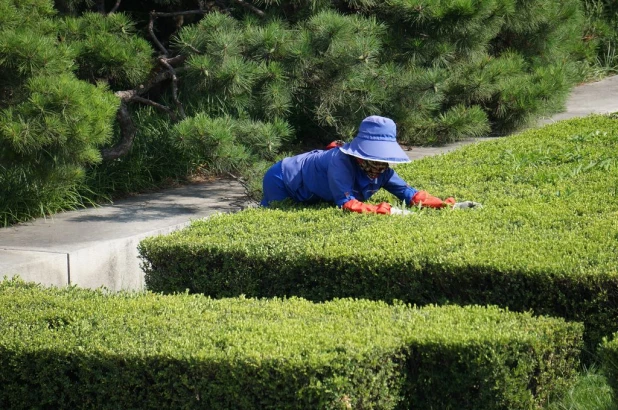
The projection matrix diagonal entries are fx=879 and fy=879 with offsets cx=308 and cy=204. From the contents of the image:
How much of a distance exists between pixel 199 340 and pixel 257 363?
0.36 m

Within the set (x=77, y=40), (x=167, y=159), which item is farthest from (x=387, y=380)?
(x=167, y=159)

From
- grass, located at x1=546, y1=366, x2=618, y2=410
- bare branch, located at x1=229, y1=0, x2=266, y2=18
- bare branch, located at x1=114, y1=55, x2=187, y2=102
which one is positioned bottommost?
grass, located at x1=546, y1=366, x2=618, y2=410

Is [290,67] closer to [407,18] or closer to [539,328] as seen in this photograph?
[407,18]

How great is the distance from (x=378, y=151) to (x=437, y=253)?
42.0 inches

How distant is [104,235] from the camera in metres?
6.28

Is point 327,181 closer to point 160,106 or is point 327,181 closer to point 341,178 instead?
point 341,178

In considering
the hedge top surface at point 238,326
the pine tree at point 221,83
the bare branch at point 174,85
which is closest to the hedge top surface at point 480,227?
the hedge top surface at point 238,326

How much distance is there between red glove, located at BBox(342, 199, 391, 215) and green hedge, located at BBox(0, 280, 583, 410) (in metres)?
1.47

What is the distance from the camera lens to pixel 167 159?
8164 millimetres

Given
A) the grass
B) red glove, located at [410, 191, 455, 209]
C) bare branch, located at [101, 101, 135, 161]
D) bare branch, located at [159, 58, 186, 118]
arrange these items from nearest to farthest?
1. the grass
2. red glove, located at [410, 191, 455, 209]
3. bare branch, located at [101, 101, 135, 161]
4. bare branch, located at [159, 58, 186, 118]

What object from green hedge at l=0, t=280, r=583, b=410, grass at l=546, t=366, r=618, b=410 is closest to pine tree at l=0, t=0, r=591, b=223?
green hedge at l=0, t=280, r=583, b=410

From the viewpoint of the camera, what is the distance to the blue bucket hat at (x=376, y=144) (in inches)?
206

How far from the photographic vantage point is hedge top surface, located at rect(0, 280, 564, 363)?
337 cm

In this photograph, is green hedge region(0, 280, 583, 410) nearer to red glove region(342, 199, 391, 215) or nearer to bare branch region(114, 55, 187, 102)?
red glove region(342, 199, 391, 215)
